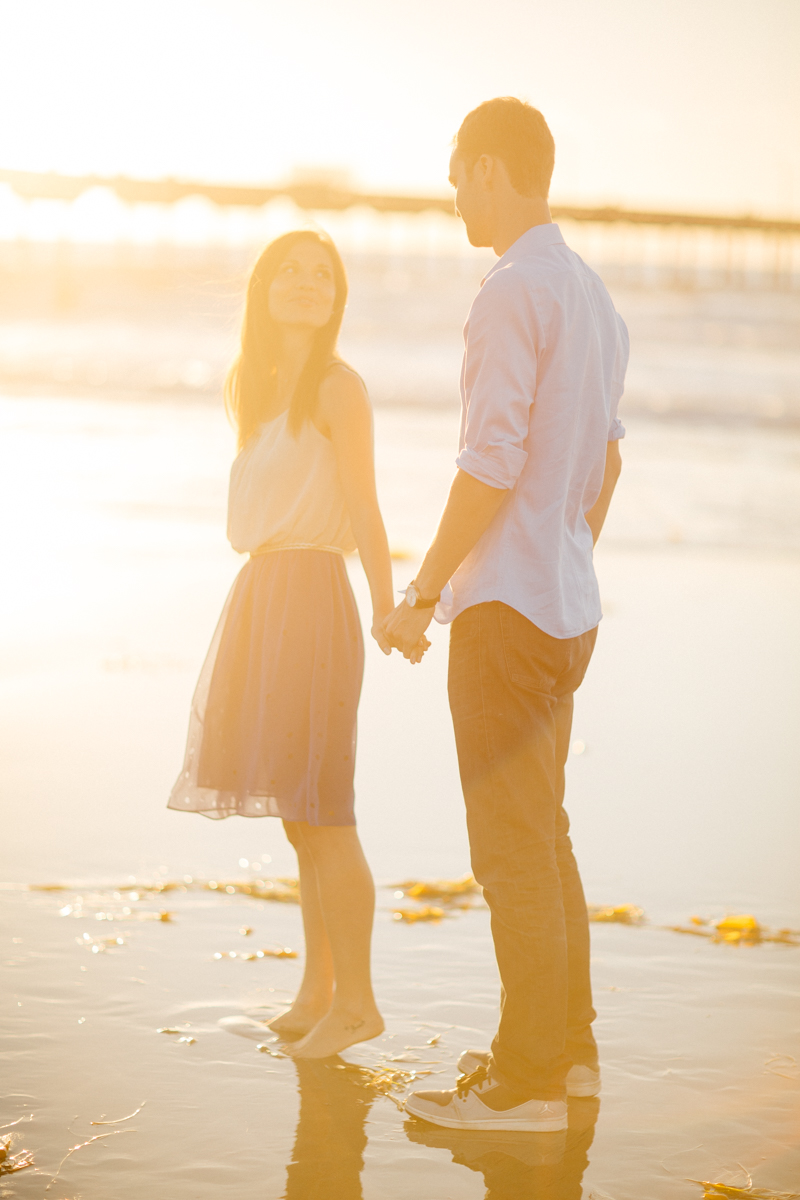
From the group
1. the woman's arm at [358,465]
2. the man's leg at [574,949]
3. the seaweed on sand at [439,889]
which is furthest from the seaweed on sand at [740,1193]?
the seaweed on sand at [439,889]

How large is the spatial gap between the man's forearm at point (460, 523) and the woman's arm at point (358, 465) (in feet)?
1.22

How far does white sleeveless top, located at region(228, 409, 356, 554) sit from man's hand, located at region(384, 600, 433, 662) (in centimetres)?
45

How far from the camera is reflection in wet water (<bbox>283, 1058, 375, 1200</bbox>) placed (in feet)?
7.12

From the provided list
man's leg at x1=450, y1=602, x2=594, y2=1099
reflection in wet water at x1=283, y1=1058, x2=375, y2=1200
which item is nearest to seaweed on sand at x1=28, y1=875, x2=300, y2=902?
reflection in wet water at x1=283, y1=1058, x2=375, y2=1200

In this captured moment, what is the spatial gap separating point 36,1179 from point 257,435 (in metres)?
1.60

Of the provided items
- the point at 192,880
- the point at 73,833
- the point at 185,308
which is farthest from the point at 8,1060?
the point at 185,308

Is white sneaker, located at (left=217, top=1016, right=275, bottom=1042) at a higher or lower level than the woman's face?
lower

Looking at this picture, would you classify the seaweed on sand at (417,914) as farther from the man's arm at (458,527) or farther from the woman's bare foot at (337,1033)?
the man's arm at (458,527)

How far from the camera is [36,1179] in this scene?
2.12 meters

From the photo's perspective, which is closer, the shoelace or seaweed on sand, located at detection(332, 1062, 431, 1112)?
the shoelace

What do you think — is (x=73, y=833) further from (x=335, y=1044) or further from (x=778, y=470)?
(x=778, y=470)

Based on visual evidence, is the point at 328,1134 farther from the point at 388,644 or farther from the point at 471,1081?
the point at 388,644

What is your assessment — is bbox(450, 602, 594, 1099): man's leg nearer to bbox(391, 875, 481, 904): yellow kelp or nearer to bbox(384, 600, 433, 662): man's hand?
bbox(384, 600, 433, 662): man's hand

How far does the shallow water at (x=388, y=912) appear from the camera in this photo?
2.30 metres
